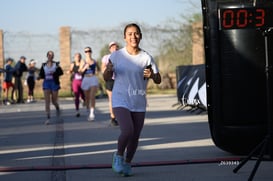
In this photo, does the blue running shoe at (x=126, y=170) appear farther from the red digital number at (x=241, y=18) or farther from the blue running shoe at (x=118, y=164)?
the red digital number at (x=241, y=18)

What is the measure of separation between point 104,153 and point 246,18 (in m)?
3.97

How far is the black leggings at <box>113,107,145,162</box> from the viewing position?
941 cm

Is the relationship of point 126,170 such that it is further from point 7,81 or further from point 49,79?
point 7,81

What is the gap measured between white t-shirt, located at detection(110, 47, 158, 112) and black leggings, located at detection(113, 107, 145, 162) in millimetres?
72

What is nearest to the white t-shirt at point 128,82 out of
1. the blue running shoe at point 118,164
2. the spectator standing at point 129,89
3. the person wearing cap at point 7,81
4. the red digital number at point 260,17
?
the spectator standing at point 129,89

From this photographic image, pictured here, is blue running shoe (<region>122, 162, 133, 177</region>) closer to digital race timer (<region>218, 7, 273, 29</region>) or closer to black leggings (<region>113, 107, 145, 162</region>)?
black leggings (<region>113, 107, 145, 162</region>)

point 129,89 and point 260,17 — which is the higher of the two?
point 260,17

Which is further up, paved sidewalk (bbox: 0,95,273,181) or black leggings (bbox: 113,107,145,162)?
black leggings (bbox: 113,107,145,162)

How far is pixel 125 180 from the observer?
9.24 metres

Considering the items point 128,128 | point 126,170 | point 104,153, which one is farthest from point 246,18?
point 104,153

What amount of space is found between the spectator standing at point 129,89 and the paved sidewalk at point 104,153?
1.10 ft

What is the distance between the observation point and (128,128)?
30.9 ft

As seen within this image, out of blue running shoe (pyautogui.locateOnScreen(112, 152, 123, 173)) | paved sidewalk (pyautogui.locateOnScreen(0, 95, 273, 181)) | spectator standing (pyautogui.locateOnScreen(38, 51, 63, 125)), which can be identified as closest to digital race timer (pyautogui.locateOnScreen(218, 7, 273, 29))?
paved sidewalk (pyautogui.locateOnScreen(0, 95, 273, 181))

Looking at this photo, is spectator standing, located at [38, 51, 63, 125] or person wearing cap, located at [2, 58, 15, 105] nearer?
spectator standing, located at [38, 51, 63, 125]
